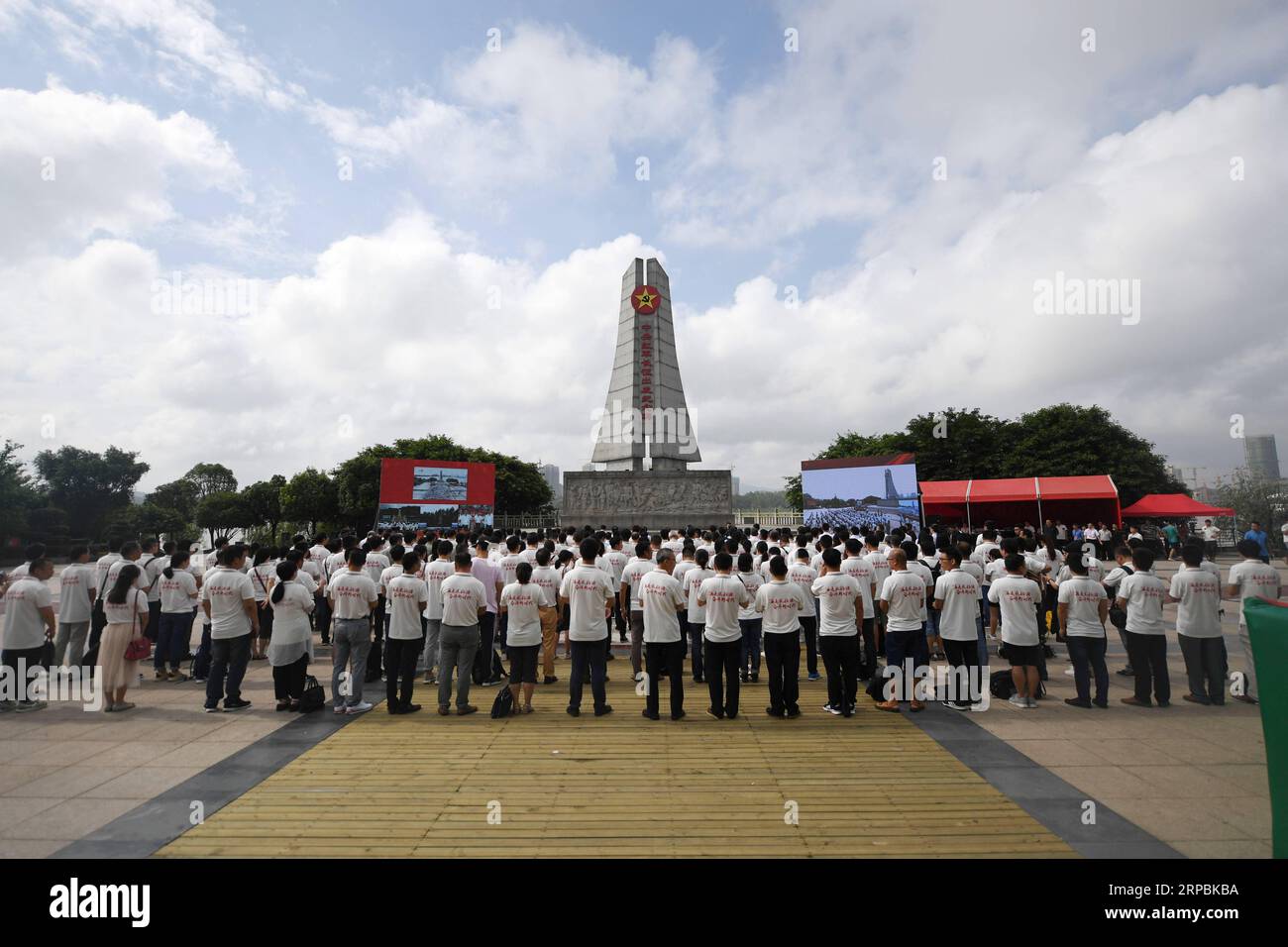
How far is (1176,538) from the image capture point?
20734 mm

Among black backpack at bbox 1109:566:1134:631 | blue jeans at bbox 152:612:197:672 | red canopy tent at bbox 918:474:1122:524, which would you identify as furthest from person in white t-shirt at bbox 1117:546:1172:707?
red canopy tent at bbox 918:474:1122:524

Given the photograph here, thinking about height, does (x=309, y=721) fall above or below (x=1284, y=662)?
below

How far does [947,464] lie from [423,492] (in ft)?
103

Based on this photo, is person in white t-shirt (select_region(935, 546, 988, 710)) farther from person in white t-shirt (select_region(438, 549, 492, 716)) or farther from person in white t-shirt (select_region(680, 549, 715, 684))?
person in white t-shirt (select_region(438, 549, 492, 716))

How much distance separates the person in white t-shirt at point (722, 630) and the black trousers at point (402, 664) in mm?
3332

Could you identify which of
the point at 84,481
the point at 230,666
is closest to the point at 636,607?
the point at 230,666

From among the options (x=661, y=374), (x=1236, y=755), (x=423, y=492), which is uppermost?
(x=661, y=374)

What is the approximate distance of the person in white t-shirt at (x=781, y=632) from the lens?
6.35 metres

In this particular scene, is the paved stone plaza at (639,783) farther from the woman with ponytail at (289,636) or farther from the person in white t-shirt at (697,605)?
the person in white t-shirt at (697,605)

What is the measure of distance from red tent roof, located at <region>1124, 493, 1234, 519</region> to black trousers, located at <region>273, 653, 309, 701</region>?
3222 centimetres

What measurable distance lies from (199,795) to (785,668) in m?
5.46

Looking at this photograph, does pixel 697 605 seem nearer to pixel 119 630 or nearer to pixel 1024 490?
pixel 119 630
